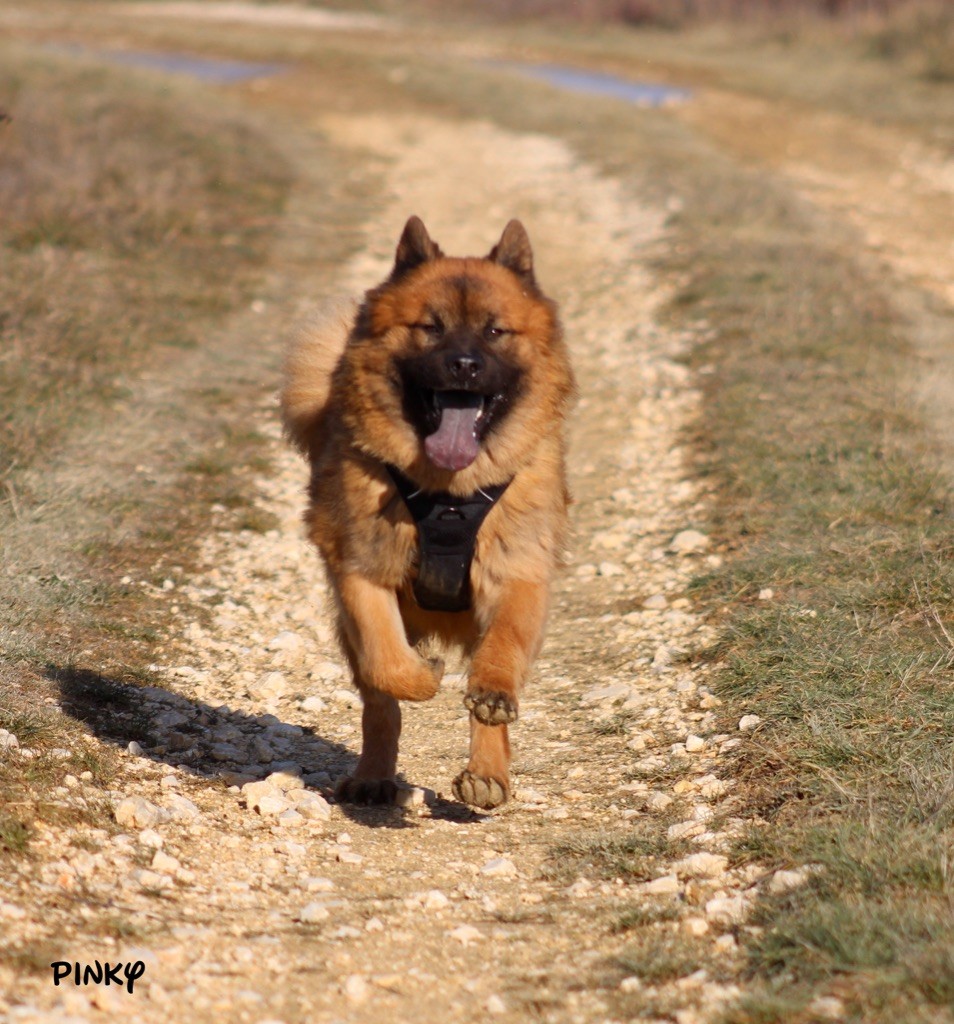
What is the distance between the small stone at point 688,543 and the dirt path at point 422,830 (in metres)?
0.04

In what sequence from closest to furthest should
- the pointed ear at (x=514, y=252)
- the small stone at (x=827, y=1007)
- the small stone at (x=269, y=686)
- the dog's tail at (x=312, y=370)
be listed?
the small stone at (x=827, y=1007), the pointed ear at (x=514, y=252), the dog's tail at (x=312, y=370), the small stone at (x=269, y=686)

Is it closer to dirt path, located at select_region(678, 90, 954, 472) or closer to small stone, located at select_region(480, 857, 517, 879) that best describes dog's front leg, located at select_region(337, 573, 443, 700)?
small stone, located at select_region(480, 857, 517, 879)

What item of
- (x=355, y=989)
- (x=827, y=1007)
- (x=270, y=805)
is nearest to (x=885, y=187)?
(x=270, y=805)

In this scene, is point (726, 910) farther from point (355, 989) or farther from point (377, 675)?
point (377, 675)

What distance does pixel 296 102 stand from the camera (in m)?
23.1

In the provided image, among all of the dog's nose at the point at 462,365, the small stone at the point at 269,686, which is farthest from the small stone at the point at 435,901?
the small stone at the point at 269,686

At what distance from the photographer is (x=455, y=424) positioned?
16.3 ft

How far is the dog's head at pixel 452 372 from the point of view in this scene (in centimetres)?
491

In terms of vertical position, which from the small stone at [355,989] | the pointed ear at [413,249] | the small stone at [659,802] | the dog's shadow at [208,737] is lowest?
the dog's shadow at [208,737]

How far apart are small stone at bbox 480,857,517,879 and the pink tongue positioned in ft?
4.51

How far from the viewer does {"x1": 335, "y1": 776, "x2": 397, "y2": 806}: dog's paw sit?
16.6 feet

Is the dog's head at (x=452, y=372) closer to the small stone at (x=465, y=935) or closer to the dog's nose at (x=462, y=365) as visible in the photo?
the dog's nose at (x=462, y=365)

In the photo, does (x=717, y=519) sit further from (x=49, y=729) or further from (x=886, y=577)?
(x=49, y=729)

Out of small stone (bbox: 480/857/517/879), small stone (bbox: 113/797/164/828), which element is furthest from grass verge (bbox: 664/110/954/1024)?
small stone (bbox: 113/797/164/828)
